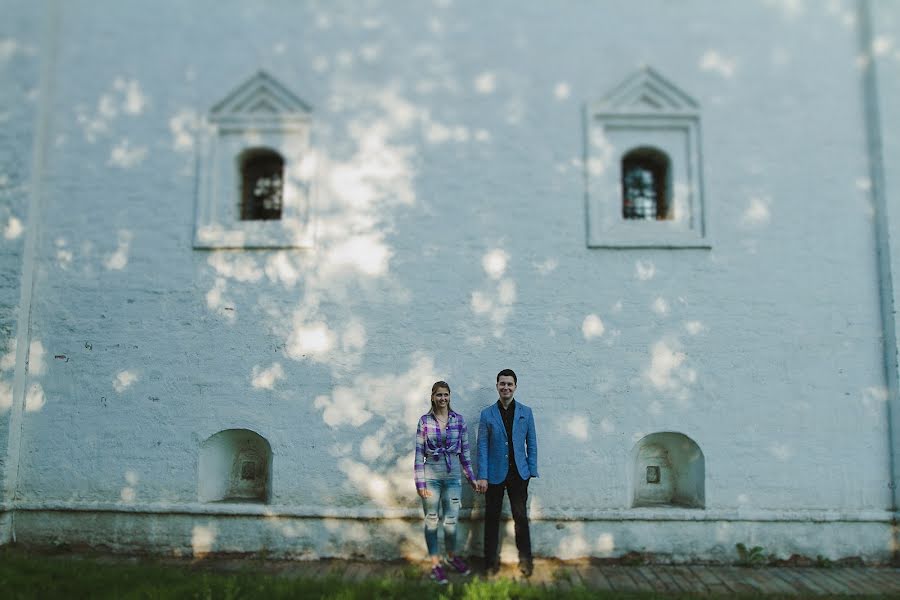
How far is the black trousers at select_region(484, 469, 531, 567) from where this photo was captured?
17.9ft

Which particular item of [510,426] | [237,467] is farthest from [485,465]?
[237,467]

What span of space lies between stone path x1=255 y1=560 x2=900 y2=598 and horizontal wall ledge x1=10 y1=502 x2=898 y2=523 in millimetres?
417

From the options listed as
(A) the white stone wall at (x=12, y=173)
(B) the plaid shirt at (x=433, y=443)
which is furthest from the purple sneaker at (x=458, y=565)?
(A) the white stone wall at (x=12, y=173)

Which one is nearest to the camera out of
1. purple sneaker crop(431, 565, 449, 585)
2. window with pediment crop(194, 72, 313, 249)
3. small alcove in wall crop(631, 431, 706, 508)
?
purple sneaker crop(431, 565, 449, 585)

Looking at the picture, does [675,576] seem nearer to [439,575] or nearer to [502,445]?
[502,445]

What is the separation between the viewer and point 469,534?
587 cm

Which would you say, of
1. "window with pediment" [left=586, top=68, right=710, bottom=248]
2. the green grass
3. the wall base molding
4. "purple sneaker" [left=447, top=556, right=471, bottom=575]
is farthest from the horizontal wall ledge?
"window with pediment" [left=586, top=68, right=710, bottom=248]

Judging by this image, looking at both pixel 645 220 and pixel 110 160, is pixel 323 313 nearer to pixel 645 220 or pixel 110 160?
→ pixel 110 160

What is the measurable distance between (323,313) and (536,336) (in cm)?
213

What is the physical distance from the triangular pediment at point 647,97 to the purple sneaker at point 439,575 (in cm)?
470

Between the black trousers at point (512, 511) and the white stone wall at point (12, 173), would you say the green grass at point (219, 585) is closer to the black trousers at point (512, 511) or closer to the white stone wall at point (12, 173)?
the black trousers at point (512, 511)

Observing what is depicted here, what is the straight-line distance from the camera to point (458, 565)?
539cm

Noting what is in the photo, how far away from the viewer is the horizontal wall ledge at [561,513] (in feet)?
19.1

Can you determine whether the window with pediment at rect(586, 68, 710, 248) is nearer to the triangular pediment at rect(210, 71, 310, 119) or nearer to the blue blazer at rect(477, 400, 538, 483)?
the blue blazer at rect(477, 400, 538, 483)
